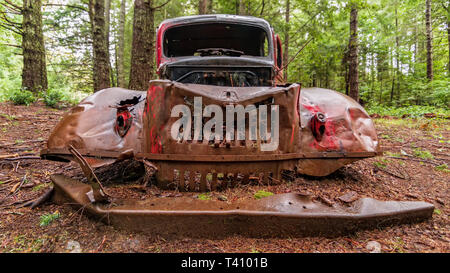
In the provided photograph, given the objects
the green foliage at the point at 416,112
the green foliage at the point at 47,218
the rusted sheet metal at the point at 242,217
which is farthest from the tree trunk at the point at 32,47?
the green foliage at the point at 416,112

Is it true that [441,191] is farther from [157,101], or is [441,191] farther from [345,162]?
[157,101]

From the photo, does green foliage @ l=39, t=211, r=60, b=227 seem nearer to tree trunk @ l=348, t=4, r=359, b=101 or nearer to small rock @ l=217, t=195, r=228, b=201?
small rock @ l=217, t=195, r=228, b=201

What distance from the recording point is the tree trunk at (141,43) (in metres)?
5.43

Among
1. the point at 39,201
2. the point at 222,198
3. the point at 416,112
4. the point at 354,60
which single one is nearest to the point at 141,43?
the point at 39,201

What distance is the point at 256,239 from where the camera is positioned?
55.8 inches

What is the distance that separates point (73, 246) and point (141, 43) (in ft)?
16.7

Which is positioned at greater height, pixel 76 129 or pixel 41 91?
pixel 41 91

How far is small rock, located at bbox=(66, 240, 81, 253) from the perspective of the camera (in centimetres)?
134

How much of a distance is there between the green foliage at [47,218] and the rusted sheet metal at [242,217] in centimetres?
35

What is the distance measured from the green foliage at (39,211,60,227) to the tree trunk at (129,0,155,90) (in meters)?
4.18

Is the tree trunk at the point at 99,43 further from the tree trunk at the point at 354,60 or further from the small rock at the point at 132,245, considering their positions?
the tree trunk at the point at 354,60

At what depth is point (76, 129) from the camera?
209 centimetres
